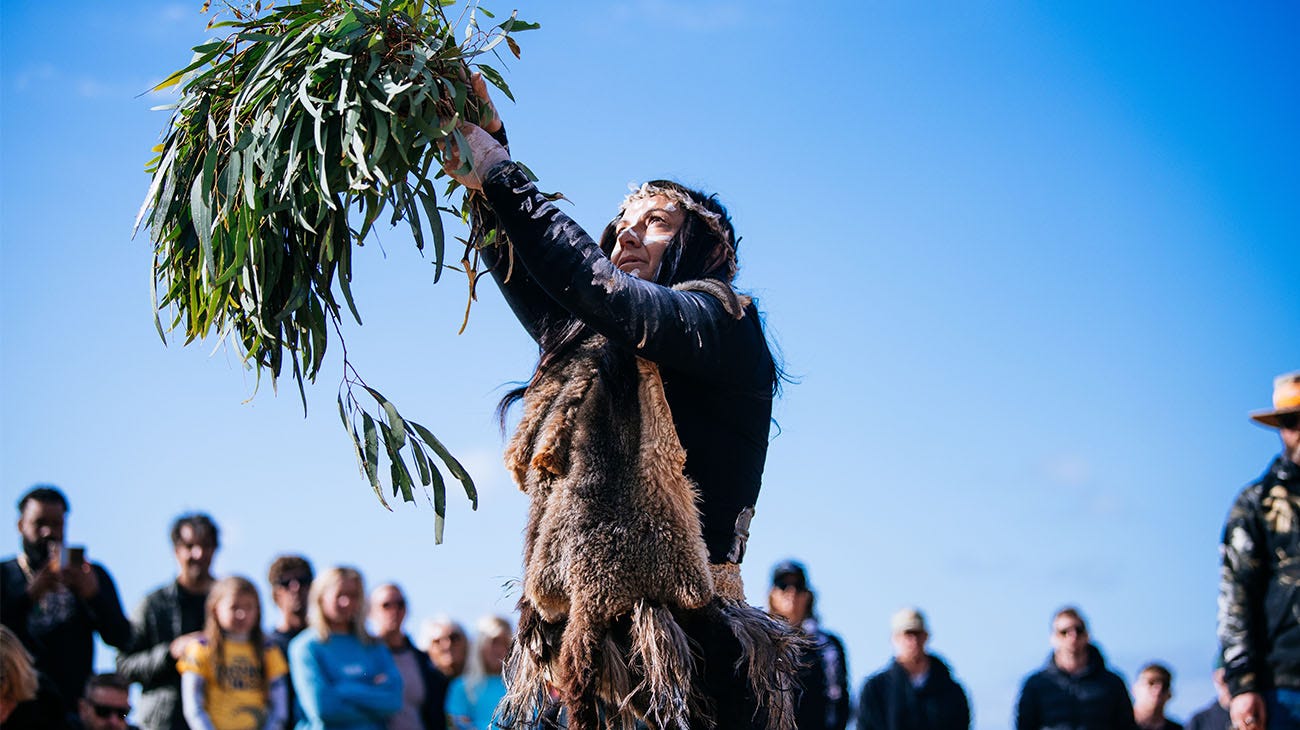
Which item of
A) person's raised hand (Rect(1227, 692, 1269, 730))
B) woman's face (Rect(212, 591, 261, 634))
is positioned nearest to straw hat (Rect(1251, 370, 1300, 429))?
person's raised hand (Rect(1227, 692, 1269, 730))

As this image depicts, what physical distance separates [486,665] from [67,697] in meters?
1.92

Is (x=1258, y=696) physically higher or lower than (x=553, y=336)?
lower

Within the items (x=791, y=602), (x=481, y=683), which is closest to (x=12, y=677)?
(x=481, y=683)

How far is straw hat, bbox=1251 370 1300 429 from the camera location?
188 inches

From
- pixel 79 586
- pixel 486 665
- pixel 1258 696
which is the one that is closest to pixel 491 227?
pixel 1258 696

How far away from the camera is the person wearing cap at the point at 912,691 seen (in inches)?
310

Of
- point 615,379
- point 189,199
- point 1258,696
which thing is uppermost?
point 189,199

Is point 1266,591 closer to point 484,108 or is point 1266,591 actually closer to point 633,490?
point 633,490

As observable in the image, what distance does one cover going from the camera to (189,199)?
342cm

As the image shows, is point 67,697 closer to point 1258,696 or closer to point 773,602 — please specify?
point 773,602

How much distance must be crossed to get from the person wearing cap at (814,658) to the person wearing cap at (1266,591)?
2245mm

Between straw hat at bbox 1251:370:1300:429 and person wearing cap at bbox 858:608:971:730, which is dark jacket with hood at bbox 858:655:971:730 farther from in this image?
straw hat at bbox 1251:370:1300:429

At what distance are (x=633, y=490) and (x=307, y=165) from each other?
96 cm

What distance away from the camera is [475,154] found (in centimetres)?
333
